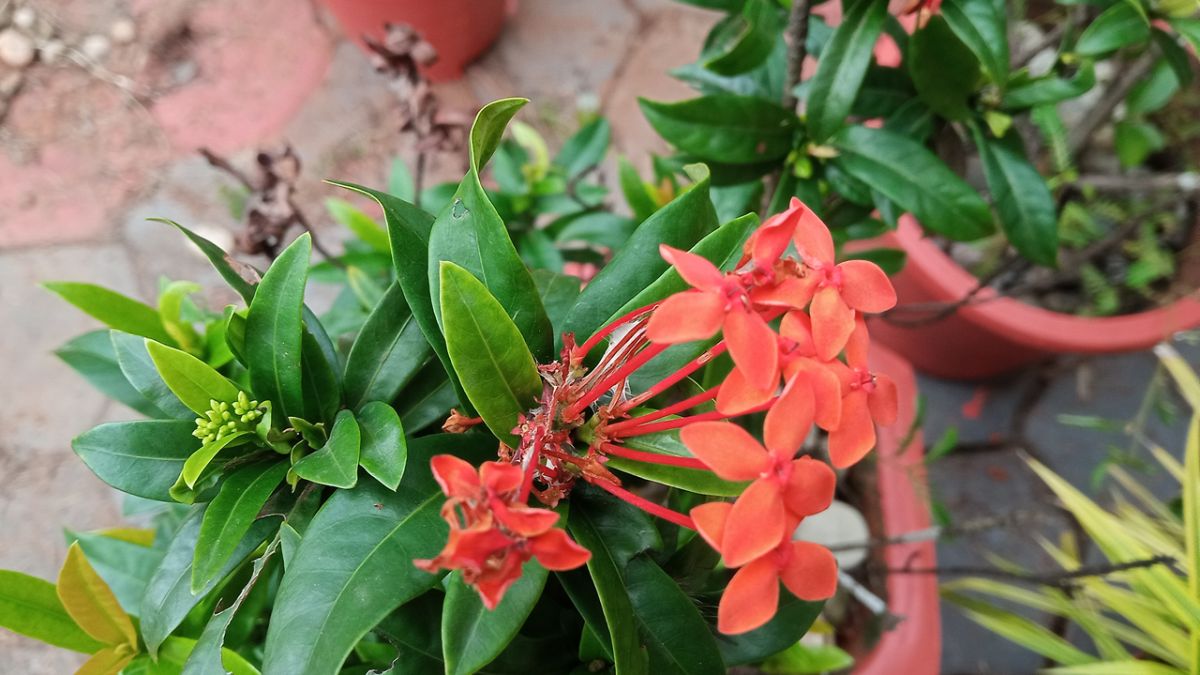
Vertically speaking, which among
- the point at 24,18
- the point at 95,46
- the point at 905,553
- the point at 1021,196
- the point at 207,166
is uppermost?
the point at 24,18

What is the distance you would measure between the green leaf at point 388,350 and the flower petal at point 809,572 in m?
0.34

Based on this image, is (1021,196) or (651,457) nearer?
(651,457)

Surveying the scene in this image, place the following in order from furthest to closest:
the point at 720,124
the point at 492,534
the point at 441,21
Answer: the point at 441,21
the point at 720,124
the point at 492,534

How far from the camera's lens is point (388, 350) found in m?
0.66

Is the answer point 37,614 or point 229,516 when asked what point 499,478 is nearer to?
point 229,516

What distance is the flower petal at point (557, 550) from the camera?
39 centimetres

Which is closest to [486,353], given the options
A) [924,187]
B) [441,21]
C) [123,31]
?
[924,187]

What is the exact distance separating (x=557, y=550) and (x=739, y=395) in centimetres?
14

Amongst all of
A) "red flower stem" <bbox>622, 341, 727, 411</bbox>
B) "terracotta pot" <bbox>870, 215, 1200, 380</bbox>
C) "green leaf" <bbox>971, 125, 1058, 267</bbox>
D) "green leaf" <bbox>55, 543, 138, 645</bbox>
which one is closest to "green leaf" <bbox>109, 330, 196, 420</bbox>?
"green leaf" <bbox>55, 543, 138, 645</bbox>

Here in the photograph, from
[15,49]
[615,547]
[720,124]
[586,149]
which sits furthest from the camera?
[15,49]

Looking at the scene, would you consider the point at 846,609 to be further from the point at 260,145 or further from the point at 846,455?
the point at 260,145

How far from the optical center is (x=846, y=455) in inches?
18.6

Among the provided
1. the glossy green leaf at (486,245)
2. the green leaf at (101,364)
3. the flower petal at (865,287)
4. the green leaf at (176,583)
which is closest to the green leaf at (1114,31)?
the flower petal at (865,287)

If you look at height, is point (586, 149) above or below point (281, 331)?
below
